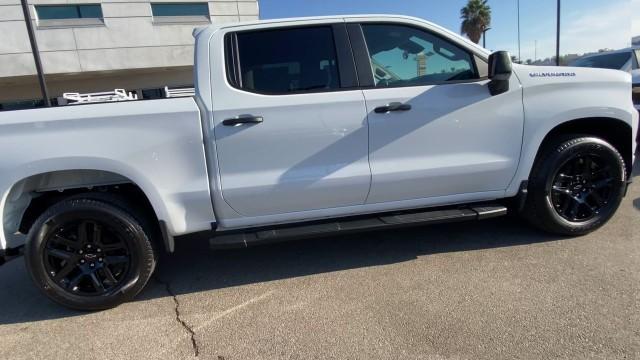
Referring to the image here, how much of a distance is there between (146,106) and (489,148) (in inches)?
102

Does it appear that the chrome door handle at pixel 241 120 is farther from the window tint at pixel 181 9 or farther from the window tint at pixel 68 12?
the window tint at pixel 68 12

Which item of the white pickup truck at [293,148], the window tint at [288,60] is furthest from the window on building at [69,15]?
the window tint at [288,60]

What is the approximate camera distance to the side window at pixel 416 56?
3.08 metres

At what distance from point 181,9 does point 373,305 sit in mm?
20308

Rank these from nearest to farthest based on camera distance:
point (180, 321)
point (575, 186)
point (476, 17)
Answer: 1. point (180, 321)
2. point (575, 186)
3. point (476, 17)

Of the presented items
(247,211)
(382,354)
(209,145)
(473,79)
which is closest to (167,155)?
(209,145)

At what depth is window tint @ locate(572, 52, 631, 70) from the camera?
25.3 ft

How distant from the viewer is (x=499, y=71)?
2.88 m

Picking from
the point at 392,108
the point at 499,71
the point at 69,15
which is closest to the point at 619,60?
the point at 499,71

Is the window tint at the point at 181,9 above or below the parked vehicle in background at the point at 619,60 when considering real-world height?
above

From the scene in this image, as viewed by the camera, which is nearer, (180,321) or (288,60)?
(180,321)

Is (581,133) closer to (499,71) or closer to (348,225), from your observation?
(499,71)

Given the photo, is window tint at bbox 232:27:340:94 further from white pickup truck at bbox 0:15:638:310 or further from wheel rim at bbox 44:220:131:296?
wheel rim at bbox 44:220:131:296

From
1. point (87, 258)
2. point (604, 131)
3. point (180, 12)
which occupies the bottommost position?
point (87, 258)
